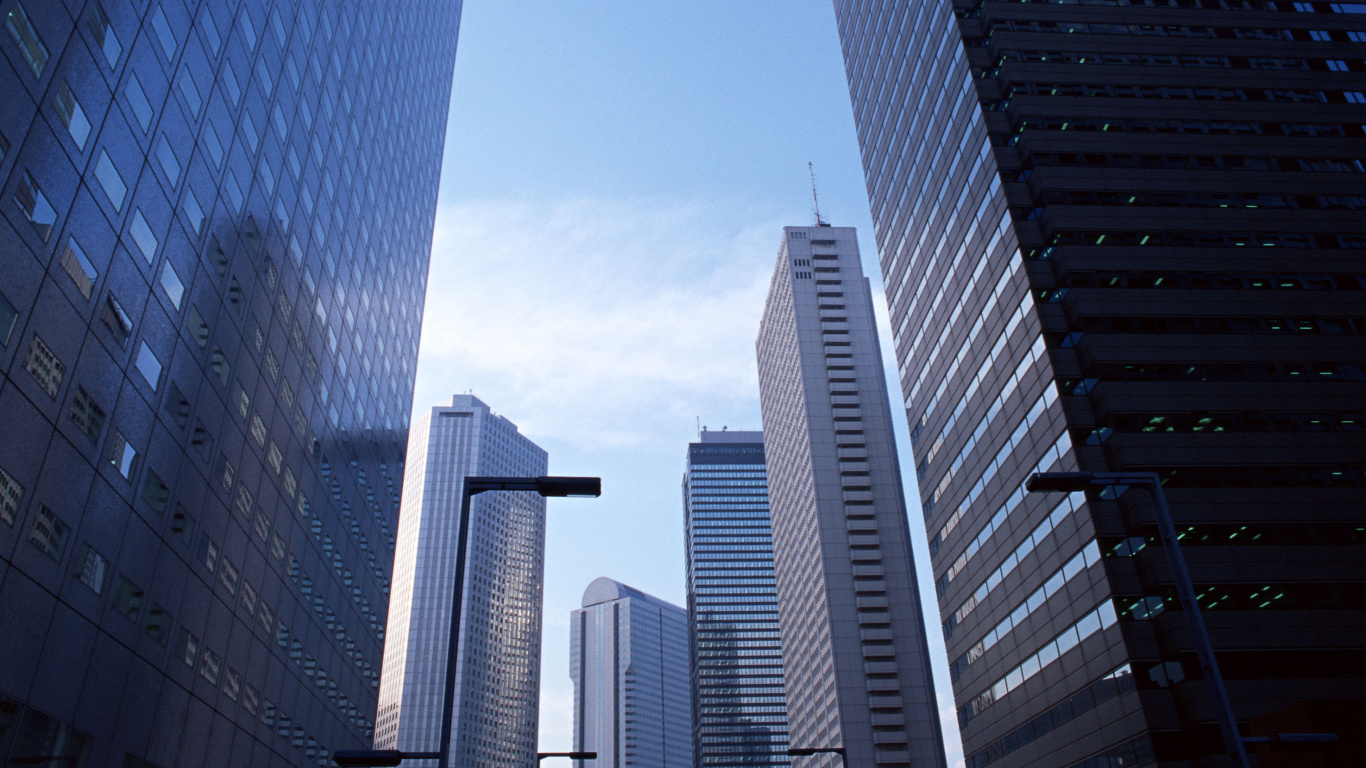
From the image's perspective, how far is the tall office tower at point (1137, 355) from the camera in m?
47.6

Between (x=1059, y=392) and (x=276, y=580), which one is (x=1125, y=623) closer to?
(x=1059, y=392)

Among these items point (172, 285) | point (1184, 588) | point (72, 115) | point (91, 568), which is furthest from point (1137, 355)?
point (72, 115)

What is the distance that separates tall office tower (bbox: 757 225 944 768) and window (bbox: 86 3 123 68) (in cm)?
11646

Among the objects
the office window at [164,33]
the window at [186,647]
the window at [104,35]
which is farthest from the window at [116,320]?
the window at [186,647]

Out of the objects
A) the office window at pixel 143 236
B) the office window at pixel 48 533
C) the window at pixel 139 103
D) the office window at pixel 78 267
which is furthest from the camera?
the office window at pixel 143 236

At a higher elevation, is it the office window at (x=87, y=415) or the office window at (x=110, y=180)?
the office window at (x=110, y=180)

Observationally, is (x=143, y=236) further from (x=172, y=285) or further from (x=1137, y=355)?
(x=1137, y=355)

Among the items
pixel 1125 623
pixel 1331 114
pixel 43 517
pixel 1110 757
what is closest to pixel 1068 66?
pixel 1331 114

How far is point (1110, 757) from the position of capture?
4734 centimetres

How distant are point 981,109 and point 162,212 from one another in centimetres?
5060

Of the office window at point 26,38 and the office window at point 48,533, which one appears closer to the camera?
the office window at point 26,38

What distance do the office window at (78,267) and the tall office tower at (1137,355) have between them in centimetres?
4426

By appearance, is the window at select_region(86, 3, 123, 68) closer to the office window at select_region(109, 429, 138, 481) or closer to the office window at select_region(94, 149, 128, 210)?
the office window at select_region(94, 149, 128, 210)

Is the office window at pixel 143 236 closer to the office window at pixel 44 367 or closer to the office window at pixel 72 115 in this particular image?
the office window at pixel 72 115
